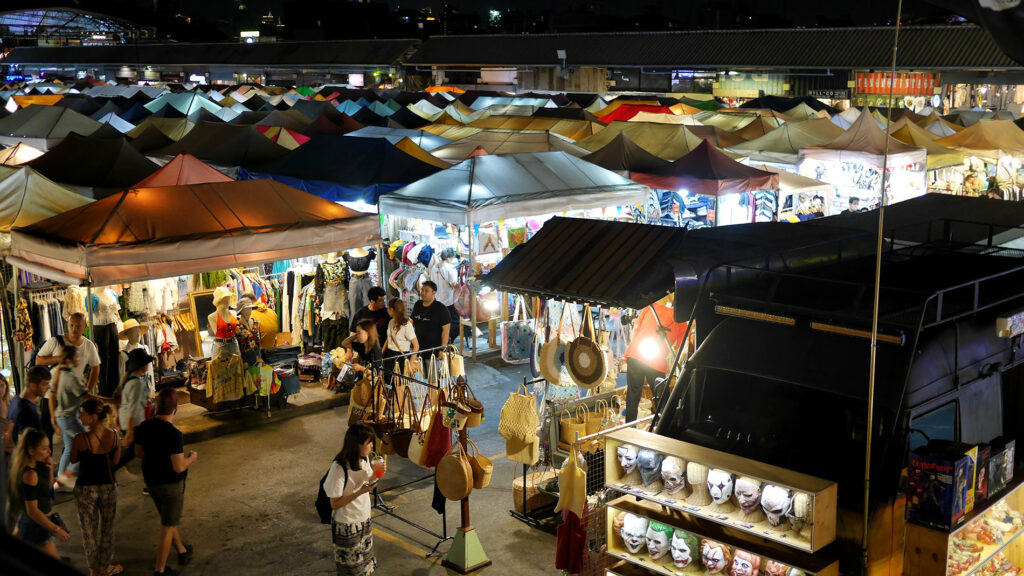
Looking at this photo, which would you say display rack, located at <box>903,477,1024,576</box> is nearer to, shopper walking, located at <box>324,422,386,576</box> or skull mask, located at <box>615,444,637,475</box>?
skull mask, located at <box>615,444,637,475</box>

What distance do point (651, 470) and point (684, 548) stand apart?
0.46m

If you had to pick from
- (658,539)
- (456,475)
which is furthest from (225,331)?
(658,539)

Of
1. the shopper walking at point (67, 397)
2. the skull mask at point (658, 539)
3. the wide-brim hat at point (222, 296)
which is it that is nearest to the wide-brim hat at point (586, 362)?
the skull mask at point (658, 539)

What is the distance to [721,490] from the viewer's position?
5.26 metres

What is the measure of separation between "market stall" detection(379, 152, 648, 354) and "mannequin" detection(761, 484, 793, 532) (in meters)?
8.10

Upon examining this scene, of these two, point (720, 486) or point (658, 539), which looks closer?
point (720, 486)

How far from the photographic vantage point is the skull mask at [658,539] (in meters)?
5.56

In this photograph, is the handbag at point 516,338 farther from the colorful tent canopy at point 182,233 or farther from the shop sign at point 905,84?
the shop sign at point 905,84

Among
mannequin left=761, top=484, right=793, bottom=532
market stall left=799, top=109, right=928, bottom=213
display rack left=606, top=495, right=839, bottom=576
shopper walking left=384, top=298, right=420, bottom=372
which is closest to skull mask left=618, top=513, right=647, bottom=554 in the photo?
display rack left=606, top=495, right=839, bottom=576

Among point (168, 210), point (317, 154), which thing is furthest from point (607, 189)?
point (168, 210)

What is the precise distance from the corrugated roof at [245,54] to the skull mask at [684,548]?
55.3 meters

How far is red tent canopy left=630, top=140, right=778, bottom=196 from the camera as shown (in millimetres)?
15523

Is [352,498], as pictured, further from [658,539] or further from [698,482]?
[698,482]

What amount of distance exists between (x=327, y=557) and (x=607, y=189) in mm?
8211
